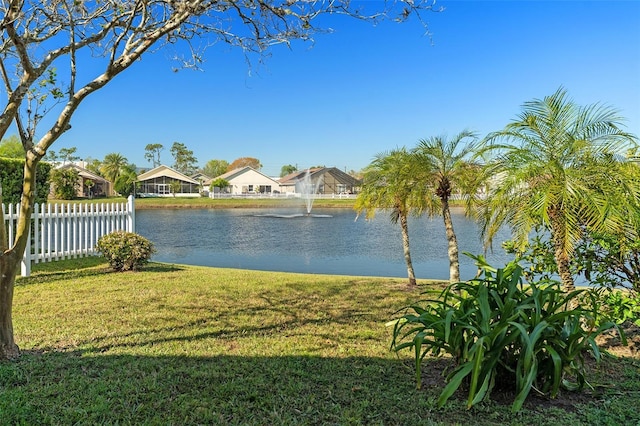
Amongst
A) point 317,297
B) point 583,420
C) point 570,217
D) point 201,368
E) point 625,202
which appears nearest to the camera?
point 583,420

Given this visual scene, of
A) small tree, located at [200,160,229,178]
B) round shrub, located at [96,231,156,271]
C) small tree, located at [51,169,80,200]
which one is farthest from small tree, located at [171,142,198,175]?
round shrub, located at [96,231,156,271]

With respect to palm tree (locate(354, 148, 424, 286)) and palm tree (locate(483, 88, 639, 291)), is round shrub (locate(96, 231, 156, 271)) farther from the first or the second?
palm tree (locate(483, 88, 639, 291))

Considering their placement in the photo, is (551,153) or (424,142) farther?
(424,142)

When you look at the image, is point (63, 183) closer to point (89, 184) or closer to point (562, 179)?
point (89, 184)

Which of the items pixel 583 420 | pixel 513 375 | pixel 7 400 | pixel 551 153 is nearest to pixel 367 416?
pixel 513 375

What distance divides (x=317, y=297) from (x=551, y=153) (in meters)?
3.71

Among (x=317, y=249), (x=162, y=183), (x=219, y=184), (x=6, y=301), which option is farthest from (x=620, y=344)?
(x=162, y=183)

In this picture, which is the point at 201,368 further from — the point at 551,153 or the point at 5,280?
the point at 551,153

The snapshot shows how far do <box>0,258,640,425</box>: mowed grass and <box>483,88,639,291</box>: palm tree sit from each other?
1292 millimetres

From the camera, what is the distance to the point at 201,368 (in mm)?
3475

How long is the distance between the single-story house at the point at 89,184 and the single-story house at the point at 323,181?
2366cm

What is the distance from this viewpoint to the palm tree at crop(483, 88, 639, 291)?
13.3 ft

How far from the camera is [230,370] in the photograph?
11.3ft

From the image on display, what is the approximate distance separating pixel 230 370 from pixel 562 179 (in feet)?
11.7
